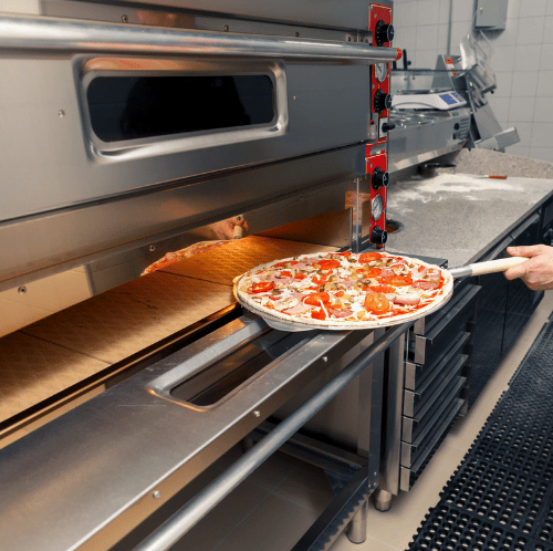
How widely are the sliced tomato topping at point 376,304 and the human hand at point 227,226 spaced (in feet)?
1.03

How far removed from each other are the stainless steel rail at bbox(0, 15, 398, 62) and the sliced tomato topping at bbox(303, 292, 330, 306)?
492 millimetres

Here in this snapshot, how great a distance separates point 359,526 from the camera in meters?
1.63

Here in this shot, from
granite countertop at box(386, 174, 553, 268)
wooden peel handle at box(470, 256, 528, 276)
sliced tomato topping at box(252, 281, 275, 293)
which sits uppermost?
sliced tomato topping at box(252, 281, 275, 293)

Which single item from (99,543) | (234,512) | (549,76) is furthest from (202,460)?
(549,76)

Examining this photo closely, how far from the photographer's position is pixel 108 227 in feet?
2.43

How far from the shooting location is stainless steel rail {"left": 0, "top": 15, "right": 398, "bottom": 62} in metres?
0.58

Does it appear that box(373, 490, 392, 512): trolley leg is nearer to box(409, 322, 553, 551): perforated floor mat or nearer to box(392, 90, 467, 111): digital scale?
box(409, 322, 553, 551): perforated floor mat

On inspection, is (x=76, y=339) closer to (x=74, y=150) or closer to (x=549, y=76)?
(x=74, y=150)

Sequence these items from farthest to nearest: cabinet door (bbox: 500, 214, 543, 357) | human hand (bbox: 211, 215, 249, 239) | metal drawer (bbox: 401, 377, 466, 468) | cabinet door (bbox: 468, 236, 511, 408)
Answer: cabinet door (bbox: 500, 214, 543, 357) < cabinet door (bbox: 468, 236, 511, 408) < metal drawer (bbox: 401, 377, 466, 468) < human hand (bbox: 211, 215, 249, 239)

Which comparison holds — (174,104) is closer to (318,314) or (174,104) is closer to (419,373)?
(318,314)

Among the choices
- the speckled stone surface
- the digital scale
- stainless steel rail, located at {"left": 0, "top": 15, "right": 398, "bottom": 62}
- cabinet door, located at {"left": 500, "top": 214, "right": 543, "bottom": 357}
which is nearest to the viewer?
stainless steel rail, located at {"left": 0, "top": 15, "right": 398, "bottom": 62}

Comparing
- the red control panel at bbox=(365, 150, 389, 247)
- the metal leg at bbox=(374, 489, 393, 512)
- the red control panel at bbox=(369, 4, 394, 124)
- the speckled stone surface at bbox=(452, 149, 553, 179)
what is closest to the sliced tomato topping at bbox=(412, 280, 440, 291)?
the red control panel at bbox=(365, 150, 389, 247)

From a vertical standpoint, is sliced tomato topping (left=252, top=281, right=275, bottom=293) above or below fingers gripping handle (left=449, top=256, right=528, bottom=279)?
above

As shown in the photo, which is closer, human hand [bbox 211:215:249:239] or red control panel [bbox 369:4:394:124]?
human hand [bbox 211:215:249:239]
